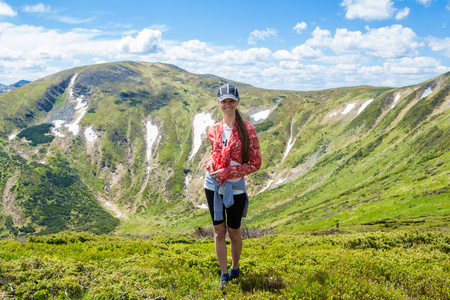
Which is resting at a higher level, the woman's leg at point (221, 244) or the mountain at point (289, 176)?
the woman's leg at point (221, 244)

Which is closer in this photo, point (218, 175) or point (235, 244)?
point (218, 175)

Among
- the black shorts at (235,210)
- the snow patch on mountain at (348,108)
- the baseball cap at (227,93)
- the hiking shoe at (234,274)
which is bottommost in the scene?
the hiking shoe at (234,274)

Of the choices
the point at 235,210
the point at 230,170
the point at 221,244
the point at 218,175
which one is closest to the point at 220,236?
the point at 221,244

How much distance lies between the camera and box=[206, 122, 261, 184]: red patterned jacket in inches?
244

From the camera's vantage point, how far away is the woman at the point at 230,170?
20.5 feet

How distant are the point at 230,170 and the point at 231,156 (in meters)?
0.40

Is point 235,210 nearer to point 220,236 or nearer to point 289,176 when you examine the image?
point 220,236

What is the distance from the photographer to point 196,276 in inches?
269

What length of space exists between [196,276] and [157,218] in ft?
510

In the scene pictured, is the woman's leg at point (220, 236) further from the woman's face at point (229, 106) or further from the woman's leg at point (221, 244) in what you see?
the woman's face at point (229, 106)

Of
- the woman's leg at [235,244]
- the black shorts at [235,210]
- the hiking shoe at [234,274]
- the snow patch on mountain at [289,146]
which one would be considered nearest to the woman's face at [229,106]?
the black shorts at [235,210]

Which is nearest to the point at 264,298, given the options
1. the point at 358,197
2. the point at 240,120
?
the point at 240,120

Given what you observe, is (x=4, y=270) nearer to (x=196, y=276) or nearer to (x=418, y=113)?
(x=196, y=276)

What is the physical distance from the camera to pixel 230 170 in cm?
620
